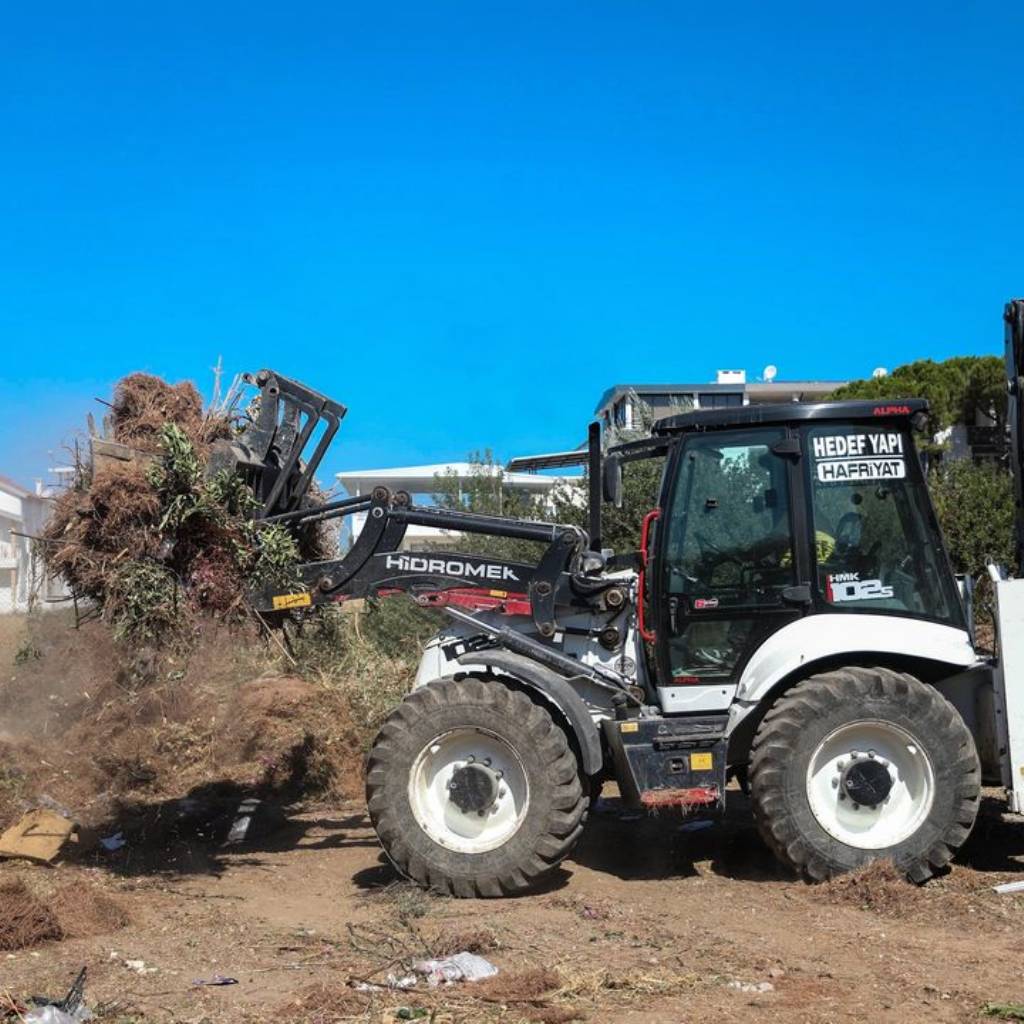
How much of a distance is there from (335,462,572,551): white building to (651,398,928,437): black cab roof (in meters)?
3.85

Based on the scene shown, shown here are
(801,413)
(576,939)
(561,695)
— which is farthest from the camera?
(801,413)

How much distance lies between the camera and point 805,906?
6.29 m

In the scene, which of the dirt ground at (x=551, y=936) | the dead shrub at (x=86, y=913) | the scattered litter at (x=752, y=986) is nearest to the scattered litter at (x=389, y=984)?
the dirt ground at (x=551, y=936)

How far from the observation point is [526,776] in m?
6.67

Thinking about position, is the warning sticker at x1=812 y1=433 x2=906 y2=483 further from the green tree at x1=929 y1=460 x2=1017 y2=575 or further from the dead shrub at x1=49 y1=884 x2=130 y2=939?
the green tree at x1=929 y1=460 x2=1017 y2=575

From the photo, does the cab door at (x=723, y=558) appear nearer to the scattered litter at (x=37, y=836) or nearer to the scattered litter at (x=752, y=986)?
the scattered litter at (x=752, y=986)

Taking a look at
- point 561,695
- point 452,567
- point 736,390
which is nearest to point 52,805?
point 452,567

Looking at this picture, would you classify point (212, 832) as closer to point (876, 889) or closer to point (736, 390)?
point (876, 889)

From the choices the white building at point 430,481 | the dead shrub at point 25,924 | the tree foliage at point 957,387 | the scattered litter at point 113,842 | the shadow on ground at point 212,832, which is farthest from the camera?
the tree foliage at point 957,387

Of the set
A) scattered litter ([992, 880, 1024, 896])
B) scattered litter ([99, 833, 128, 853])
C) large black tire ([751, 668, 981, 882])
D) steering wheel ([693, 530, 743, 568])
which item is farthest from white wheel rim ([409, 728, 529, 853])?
scattered litter ([992, 880, 1024, 896])

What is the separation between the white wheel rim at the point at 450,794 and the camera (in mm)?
6727

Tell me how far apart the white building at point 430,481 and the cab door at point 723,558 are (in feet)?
12.2

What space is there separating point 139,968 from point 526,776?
235 centimetres

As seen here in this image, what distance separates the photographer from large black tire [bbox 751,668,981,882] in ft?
21.5
